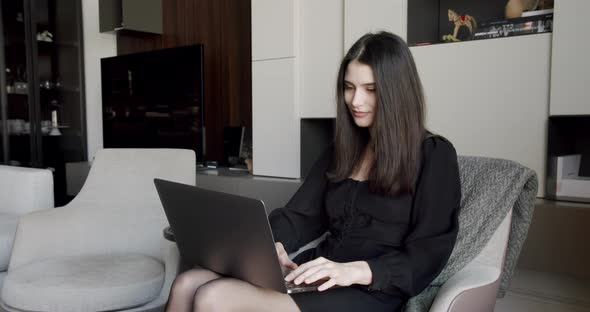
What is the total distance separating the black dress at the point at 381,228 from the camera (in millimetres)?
1126

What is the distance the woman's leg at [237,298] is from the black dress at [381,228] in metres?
0.06

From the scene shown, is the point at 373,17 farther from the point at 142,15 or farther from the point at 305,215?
the point at 142,15

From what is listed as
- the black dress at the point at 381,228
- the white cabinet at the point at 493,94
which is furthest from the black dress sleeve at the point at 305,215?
the white cabinet at the point at 493,94

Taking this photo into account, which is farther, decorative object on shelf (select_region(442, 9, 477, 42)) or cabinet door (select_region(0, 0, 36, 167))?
cabinet door (select_region(0, 0, 36, 167))

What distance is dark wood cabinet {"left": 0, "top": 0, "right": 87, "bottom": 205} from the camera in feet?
14.5

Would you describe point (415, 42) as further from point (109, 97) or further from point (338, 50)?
point (109, 97)

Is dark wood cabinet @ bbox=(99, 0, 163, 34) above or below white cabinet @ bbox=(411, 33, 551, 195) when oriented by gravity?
above

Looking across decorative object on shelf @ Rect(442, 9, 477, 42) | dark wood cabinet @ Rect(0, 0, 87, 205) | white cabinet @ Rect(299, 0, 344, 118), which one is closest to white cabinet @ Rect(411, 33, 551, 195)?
decorative object on shelf @ Rect(442, 9, 477, 42)

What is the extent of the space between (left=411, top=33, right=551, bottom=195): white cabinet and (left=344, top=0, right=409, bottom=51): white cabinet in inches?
7.3

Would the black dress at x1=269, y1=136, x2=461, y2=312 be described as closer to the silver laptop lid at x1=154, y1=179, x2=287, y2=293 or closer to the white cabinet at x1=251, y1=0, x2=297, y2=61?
the silver laptop lid at x1=154, y1=179, x2=287, y2=293

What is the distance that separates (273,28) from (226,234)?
2099mm

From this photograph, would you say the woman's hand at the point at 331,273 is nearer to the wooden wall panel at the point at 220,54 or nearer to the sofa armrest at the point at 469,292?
the sofa armrest at the point at 469,292

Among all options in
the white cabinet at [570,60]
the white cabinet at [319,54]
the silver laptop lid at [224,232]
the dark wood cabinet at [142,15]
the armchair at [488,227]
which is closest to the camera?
the silver laptop lid at [224,232]

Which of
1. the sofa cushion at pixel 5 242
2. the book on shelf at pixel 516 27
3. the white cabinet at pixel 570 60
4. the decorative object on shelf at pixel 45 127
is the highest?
the book on shelf at pixel 516 27
